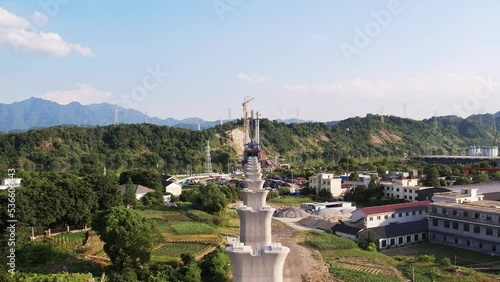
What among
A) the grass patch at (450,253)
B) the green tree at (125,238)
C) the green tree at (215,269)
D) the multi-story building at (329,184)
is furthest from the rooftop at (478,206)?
the green tree at (125,238)

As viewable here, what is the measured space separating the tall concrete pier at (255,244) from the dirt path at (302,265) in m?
9.77

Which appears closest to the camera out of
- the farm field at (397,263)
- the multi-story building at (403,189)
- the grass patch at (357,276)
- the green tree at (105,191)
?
the grass patch at (357,276)

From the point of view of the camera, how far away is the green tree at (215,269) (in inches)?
659

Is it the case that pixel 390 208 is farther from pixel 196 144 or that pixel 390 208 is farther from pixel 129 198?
pixel 196 144

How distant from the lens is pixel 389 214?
27203mm

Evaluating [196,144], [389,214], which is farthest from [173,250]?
[196,144]

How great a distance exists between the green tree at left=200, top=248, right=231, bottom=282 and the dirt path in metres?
2.66

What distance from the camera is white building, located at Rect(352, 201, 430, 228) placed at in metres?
26.5

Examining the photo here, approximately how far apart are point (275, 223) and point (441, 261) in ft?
40.6

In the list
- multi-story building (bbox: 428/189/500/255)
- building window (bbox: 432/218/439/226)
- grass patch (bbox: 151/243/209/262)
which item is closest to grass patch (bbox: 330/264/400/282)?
grass patch (bbox: 151/243/209/262)

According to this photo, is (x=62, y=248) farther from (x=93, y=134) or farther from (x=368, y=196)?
(x=93, y=134)

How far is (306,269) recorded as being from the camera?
19.3 metres

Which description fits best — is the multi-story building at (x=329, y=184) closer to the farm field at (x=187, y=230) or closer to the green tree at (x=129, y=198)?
the farm field at (x=187, y=230)

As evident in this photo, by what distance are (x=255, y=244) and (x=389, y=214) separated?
21.0 m
